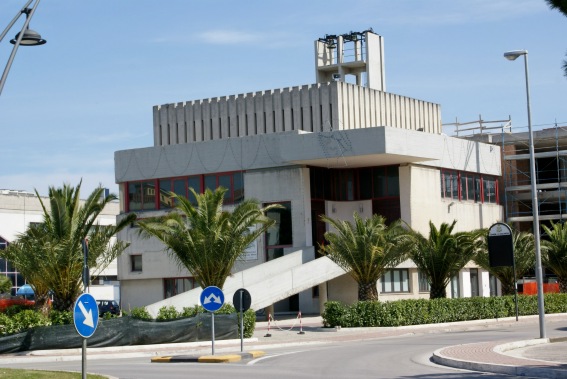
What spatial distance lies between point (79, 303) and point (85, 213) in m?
19.4

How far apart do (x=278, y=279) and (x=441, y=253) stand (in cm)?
762

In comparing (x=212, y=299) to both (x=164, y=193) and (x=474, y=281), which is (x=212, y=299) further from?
(x=474, y=281)

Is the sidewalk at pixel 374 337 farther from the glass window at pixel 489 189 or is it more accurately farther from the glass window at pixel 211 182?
the glass window at pixel 489 189

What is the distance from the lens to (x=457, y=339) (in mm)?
34312

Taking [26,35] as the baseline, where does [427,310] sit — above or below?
below

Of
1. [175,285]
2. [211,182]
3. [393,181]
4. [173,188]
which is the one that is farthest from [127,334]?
[393,181]

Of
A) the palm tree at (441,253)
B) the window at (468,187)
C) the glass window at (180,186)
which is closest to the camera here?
the palm tree at (441,253)

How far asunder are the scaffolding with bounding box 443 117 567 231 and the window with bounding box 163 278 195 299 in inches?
819

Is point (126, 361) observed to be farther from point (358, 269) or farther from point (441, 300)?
point (441, 300)

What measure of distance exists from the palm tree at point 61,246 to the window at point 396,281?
71.8 ft

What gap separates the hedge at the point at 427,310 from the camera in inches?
1582

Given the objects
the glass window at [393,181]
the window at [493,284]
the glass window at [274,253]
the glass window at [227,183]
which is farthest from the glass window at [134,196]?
the window at [493,284]

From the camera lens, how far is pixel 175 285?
55.9m

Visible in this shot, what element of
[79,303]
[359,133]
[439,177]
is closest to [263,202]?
[359,133]
